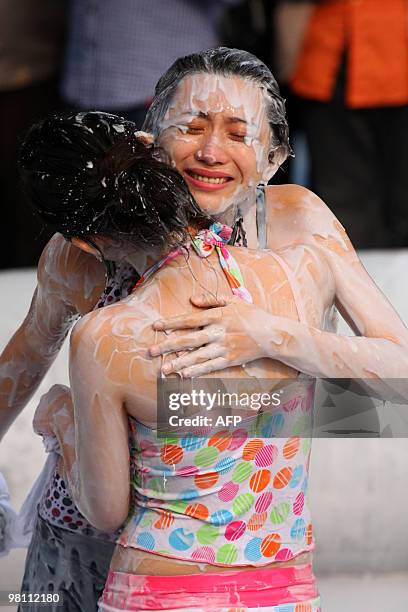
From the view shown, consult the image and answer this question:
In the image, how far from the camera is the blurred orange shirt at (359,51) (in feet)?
10.3

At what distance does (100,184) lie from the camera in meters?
1.42

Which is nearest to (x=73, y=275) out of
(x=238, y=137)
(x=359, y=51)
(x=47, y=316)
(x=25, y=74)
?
(x=47, y=316)

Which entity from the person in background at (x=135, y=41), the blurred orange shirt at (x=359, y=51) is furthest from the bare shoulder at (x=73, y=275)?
the blurred orange shirt at (x=359, y=51)

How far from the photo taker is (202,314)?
143 centimetres

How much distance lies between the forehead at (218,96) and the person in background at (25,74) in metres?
1.84

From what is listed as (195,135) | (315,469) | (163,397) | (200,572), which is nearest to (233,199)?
(195,135)

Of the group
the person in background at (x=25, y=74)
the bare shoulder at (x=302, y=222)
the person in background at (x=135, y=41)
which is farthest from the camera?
the person in background at (x=25, y=74)

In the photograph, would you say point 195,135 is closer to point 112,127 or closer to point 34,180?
point 112,127

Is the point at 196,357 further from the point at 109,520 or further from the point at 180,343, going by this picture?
the point at 109,520

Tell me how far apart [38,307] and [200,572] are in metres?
0.51

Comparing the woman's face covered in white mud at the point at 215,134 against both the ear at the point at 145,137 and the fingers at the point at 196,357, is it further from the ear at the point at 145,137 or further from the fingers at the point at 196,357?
the fingers at the point at 196,357

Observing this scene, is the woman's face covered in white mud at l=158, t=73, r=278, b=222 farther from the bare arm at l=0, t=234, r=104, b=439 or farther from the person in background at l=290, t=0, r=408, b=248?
the person in background at l=290, t=0, r=408, b=248

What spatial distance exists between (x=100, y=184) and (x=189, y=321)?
19 centimetres

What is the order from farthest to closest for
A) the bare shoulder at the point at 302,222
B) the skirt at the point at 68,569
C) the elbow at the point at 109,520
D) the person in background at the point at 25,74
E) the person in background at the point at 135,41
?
1. the person in background at the point at 25,74
2. the person in background at the point at 135,41
3. the skirt at the point at 68,569
4. the bare shoulder at the point at 302,222
5. the elbow at the point at 109,520
